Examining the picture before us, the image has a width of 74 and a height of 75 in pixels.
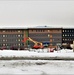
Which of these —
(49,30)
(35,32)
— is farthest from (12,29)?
(49,30)

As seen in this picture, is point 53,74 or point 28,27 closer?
point 53,74

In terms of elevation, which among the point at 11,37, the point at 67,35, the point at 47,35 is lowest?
the point at 11,37

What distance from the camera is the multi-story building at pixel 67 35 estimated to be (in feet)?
325

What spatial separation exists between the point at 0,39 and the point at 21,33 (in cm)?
1108

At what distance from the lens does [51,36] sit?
313 feet

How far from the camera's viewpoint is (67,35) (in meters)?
99.8

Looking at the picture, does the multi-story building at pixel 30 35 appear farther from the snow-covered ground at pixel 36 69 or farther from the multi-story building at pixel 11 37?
the snow-covered ground at pixel 36 69

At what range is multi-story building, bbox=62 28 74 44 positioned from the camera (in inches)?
3903

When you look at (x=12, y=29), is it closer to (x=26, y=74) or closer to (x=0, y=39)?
(x=0, y=39)

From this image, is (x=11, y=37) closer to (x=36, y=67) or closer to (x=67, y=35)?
(x=67, y=35)

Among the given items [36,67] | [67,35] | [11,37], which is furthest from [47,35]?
[36,67]

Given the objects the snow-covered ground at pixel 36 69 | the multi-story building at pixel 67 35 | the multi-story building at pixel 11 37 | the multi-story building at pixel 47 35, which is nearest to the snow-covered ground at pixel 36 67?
the snow-covered ground at pixel 36 69

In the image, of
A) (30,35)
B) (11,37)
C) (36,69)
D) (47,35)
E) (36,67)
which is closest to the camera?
(36,69)

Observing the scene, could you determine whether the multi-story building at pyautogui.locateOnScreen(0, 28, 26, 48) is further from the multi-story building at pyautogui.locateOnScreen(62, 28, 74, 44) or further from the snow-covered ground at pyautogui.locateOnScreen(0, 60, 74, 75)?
the snow-covered ground at pyautogui.locateOnScreen(0, 60, 74, 75)
